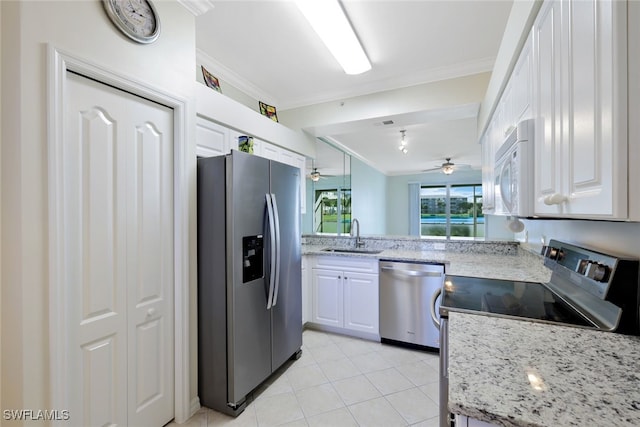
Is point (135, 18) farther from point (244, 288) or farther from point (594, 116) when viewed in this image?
point (594, 116)

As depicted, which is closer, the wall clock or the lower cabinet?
the wall clock

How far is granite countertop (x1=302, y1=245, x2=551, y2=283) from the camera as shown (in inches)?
76.0

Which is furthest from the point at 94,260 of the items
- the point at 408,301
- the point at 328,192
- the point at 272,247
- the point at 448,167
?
the point at 448,167

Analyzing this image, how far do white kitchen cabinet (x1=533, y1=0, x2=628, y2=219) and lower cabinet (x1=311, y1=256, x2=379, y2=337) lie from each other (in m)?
1.99

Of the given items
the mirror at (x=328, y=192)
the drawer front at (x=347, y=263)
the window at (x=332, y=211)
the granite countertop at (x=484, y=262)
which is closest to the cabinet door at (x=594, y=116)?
the granite countertop at (x=484, y=262)

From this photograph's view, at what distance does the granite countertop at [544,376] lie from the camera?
600 millimetres

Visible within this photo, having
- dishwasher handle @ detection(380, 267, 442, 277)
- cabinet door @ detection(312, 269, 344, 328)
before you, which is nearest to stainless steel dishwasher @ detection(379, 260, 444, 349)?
dishwasher handle @ detection(380, 267, 442, 277)

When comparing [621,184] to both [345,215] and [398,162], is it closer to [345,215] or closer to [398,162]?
[345,215]

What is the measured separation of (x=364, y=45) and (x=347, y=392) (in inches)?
107

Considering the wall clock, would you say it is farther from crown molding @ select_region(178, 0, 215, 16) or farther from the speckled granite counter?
the speckled granite counter

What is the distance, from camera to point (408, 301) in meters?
2.70

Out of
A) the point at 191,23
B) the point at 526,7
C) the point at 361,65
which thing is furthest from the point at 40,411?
the point at 361,65

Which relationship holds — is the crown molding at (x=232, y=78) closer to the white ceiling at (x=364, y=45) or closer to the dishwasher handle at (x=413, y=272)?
the white ceiling at (x=364, y=45)

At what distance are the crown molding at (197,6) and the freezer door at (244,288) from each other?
100cm
